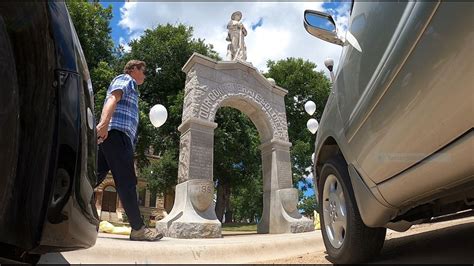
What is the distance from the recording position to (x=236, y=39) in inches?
513

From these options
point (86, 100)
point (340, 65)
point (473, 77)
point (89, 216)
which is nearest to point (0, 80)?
point (86, 100)

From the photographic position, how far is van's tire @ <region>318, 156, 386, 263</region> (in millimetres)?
2602

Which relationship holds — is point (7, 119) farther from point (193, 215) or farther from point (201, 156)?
point (201, 156)

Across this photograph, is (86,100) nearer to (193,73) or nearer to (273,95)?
(193,73)

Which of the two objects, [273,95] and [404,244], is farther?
[273,95]

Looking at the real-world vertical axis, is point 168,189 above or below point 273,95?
below

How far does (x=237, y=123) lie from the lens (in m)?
21.1

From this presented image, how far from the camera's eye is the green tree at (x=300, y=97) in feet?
80.3

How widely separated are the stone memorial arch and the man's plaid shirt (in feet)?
14.7

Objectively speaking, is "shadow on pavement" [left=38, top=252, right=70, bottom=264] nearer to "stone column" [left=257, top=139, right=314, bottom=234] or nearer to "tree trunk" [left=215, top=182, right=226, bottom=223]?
"stone column" [left=257, top=139, right=314, bottom=234]

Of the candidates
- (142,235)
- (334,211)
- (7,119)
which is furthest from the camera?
(142,235)

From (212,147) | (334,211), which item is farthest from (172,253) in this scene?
(212,147)

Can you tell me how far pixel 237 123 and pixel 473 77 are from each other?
64.6ft

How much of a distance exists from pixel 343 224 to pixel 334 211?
224 mm
